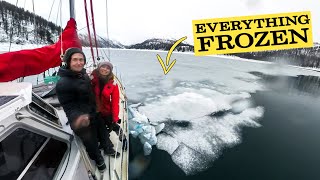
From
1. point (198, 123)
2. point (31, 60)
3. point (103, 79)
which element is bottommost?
point (198, 123)

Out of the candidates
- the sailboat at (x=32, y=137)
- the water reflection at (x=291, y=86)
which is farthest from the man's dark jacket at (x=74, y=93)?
the water reflection at (x=291, y=86)

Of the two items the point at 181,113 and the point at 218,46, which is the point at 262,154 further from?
the point at 218,46

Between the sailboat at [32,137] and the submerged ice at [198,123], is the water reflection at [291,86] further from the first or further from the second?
the sailboat at [32,137]

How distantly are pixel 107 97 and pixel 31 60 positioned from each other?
106 cm

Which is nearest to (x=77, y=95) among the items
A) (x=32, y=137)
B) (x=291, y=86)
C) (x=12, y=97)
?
(x=32, y=137)

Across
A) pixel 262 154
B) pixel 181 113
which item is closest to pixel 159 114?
pixel 181 113

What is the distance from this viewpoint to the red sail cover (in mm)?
2545

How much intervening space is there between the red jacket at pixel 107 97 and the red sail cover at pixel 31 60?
0.63 metres

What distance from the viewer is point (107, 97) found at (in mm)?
3123

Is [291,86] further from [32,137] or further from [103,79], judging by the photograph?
[32,137]

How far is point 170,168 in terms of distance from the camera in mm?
5285

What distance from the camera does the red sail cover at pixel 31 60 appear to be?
2.54 meters

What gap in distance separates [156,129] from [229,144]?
2.19 metres

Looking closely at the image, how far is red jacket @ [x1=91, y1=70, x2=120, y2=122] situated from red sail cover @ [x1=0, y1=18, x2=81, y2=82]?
632 millimetres
